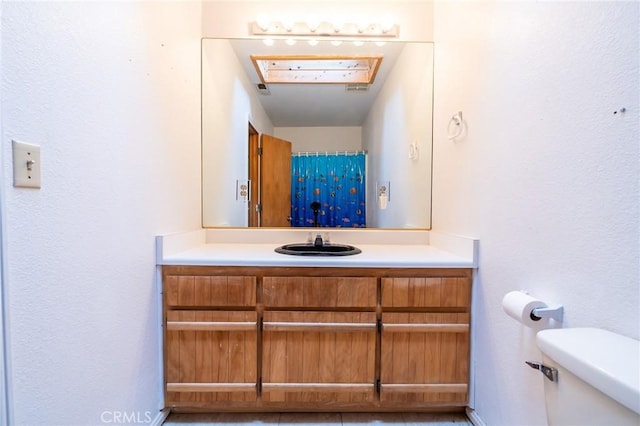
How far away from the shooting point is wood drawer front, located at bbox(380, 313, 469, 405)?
1386 millimetres

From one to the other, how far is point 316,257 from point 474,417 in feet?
3.59

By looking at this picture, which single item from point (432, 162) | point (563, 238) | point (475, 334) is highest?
point (432, 162)

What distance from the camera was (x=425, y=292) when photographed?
1381 millimetres

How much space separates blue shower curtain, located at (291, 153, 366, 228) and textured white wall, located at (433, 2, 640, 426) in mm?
626

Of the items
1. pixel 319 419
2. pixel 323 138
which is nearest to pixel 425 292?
pixel 319 419

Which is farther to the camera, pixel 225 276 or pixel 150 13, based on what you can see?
pixel 225 276

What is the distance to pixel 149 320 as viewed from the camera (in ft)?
4.23

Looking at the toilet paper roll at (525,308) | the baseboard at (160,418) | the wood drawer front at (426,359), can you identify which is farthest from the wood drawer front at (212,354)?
the toilet paper roll at (525,308)

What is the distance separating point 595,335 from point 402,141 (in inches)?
58.9

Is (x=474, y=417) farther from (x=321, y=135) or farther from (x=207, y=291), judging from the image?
(x=321, y=135)

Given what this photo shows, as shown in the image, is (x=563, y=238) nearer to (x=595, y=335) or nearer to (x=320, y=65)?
(x=595, y=335)

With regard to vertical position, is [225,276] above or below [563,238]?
below

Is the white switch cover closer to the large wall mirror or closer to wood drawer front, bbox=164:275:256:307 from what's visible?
wood drawer front, bbox=164:275:256:307

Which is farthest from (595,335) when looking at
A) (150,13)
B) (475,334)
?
(150,13)
